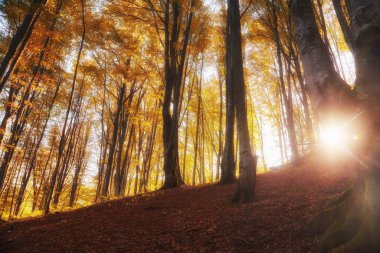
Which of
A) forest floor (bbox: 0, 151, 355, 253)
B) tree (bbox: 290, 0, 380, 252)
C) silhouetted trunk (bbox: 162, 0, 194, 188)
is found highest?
silhouetted trunk (bbox: 162, 0, 194, 188)

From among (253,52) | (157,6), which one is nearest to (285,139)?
(253,52)

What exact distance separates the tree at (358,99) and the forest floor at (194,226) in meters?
0.71

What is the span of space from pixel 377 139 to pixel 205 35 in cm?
1136

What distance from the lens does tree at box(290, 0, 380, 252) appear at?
80.2 inches

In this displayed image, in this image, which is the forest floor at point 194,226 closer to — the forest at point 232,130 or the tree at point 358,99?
the forest at point 232,130

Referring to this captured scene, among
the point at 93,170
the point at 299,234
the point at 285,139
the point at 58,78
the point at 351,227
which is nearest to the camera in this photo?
the point at 351,227

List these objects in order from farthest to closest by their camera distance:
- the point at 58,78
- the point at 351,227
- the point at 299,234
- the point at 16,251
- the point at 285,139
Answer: the point at 285,139 < the point at 58,78 < the point at 16,251 < the point at 299,234 < the point at 351,227

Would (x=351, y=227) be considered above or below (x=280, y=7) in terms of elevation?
below

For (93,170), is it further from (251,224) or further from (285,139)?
(251,224)

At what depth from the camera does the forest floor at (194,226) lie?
11.5ft

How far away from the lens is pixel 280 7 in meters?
11.3

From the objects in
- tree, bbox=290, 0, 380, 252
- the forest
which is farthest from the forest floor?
tree, bbox=290, 0, 380, 252

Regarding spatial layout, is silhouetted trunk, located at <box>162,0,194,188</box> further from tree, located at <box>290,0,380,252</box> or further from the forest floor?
tree, located at <box>290,0,380,252</box>

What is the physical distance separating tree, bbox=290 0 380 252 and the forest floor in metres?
0.71
